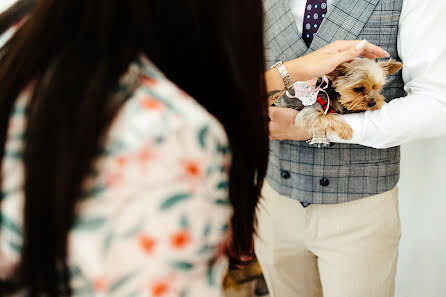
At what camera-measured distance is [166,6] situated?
1.59ft

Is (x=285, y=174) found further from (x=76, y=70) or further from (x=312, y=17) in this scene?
(x=76, y=70)

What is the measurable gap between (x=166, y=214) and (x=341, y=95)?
93 centimetres

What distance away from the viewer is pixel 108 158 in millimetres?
431

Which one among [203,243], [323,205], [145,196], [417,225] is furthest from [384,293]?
[145,196]

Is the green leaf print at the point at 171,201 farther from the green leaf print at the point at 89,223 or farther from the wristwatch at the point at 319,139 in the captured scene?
the wristwatch at the point at 319,139

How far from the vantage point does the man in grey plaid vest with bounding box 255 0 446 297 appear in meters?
0.96

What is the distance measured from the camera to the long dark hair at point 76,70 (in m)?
0.44

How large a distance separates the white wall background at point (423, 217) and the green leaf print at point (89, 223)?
139cm

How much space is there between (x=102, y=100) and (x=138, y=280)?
24cm

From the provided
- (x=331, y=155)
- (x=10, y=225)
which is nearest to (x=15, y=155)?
(x=10, y=225)

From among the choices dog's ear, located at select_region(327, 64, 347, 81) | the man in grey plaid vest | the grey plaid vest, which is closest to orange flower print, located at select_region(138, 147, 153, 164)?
the man in grey plaid vest

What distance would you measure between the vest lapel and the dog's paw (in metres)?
0.27

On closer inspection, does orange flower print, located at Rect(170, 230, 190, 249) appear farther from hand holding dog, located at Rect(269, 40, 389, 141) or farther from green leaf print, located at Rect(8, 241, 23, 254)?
hand holding dog, located at Rect(269, 40, 389, 141)

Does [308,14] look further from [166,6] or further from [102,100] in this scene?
[102,100]
